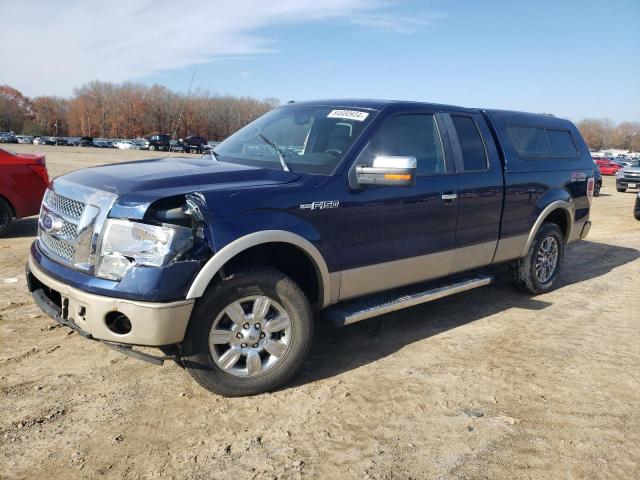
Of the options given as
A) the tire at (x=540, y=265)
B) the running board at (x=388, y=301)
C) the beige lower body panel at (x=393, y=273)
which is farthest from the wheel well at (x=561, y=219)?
the beige lower body panel at (x=393, y=273)

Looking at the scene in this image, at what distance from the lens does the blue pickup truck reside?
9.69ft

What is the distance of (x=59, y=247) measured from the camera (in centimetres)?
333

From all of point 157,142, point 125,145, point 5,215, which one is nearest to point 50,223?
point 5,215

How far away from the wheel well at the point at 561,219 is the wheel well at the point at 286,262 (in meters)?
3.61

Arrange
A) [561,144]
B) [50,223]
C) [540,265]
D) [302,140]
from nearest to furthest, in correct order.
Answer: [50,223] < [302,140] < [540,265] < [561,144]

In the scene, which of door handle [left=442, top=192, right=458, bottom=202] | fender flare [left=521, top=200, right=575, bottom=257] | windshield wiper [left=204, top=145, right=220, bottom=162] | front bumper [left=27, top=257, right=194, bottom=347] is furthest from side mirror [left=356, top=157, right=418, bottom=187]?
fender flare [left=521, top=200, right=575, bottom=257]

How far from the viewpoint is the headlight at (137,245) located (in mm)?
2910

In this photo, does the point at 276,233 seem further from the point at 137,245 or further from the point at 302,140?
the point at 302,140

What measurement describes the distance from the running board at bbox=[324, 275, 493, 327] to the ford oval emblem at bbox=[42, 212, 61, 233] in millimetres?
1977

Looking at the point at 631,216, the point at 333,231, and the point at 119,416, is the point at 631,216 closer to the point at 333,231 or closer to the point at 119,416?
the point at 333,231

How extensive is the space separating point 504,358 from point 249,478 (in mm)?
2484

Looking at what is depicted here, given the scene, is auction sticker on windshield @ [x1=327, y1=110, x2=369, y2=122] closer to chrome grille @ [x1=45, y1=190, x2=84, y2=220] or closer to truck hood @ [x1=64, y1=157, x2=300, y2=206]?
truck hood @ [x1=64, y1=157, x2=300, y2=206]

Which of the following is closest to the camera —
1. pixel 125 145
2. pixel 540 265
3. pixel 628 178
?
pixel 540 265

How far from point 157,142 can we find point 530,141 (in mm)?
53609
